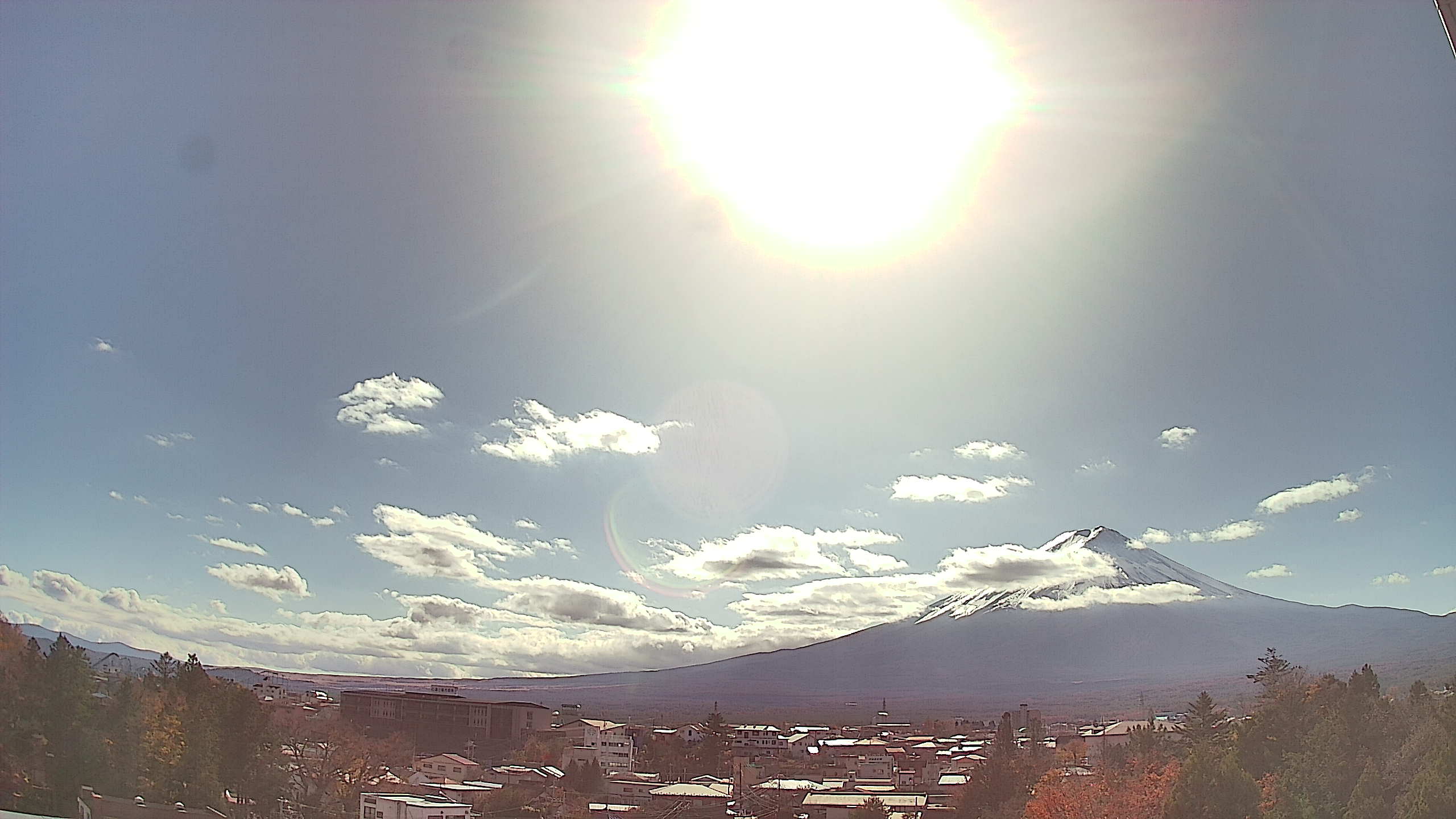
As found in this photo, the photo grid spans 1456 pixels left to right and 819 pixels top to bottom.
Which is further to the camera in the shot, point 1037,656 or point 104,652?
point 1037,656

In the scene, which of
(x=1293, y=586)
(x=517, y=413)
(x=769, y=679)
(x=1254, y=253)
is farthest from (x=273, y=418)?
(x=1293, y=586)

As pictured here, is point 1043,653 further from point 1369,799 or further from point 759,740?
point 1369,799

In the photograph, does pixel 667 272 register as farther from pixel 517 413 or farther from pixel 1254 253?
pixel 1254 253

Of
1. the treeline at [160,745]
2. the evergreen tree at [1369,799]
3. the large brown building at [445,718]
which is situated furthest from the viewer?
the large brown building at [445,718]

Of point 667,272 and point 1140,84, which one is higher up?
point 1140,84

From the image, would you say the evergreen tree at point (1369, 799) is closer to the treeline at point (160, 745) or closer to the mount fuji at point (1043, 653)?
the mount fuji at point (1043, 653)

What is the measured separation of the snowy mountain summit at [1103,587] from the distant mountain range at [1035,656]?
3 centimetres

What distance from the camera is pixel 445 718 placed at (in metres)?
9.59

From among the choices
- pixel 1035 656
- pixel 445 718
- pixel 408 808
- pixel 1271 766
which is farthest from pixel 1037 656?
pixel 408 808

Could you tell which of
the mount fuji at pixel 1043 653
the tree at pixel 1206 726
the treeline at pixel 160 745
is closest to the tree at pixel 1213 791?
the tree at pixel 1206 726

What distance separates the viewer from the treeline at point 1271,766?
615 centimetres

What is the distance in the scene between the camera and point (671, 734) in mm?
9172

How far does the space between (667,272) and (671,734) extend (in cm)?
467

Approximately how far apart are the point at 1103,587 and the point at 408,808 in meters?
8.24
